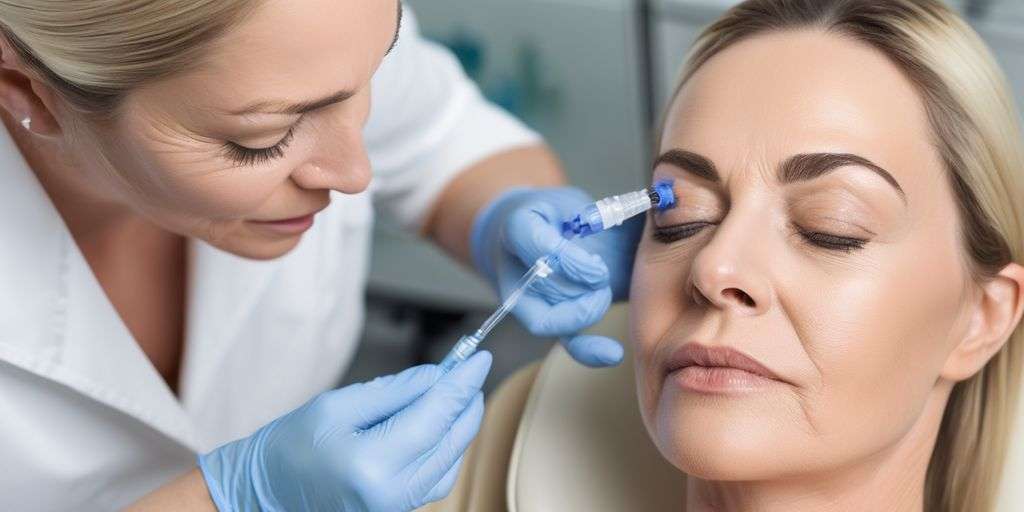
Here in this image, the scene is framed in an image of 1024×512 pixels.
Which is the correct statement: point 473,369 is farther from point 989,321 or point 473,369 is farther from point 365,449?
point 989,321

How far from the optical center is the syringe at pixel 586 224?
4.27 ft

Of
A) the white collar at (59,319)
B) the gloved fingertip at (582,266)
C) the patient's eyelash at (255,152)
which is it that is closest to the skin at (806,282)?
the gloved fingertip at (582,266)

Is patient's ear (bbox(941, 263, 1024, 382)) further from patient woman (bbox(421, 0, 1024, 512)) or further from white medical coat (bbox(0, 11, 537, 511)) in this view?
white medical coat (bbox(0, 11, 537, 511))

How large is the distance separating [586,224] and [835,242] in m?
0.32

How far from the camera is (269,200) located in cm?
130

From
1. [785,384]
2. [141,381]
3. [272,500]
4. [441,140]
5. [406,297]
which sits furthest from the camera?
[406,297]

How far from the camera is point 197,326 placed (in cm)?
166

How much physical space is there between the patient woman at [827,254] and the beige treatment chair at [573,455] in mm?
103

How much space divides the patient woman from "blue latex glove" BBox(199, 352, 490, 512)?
0.22 meters

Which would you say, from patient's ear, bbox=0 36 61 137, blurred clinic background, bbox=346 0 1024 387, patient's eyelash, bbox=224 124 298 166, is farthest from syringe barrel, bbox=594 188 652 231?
blurred clinic background, bbox=346 0 1024 387

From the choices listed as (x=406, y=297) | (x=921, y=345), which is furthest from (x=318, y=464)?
(x=406, y=297)

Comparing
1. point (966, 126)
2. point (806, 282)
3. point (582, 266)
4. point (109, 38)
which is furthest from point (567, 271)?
point (109, 38)

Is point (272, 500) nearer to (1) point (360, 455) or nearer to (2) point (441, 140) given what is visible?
(1) point (360, 455)

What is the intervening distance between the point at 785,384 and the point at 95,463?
3.06 ft
